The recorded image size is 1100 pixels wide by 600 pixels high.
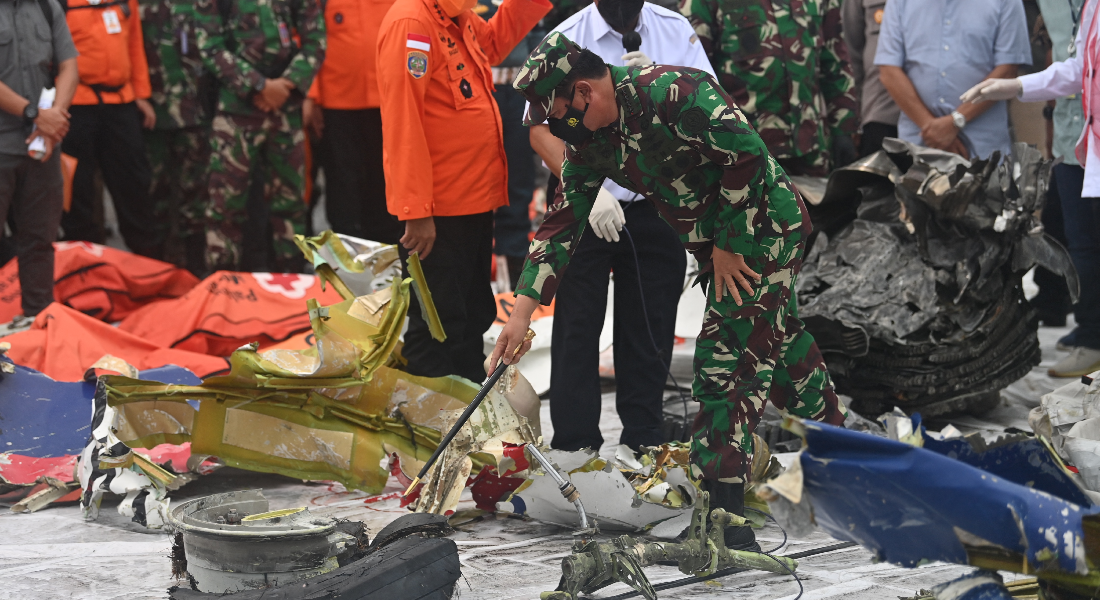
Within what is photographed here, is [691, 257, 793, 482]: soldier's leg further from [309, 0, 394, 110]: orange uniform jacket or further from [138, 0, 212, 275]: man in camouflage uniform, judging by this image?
[138, 0, 212, 275]: man in camouflage uniform

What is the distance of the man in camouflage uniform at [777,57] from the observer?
4785 mm

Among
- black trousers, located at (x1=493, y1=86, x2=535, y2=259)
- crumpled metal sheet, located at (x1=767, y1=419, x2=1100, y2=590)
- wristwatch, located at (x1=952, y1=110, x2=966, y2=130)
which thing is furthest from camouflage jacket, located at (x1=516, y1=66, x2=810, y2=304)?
black trousers, located at (x1=493, y1=86, x2=535, y2=259)

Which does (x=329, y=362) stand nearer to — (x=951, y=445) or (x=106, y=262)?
(x=951, y=445)

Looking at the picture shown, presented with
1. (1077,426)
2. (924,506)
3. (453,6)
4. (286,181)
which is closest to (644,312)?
(453,6)

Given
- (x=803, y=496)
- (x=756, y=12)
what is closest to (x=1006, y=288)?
(x=756, y=12)

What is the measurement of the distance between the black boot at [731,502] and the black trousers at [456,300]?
4.75ft

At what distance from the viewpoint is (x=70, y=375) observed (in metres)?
4.98

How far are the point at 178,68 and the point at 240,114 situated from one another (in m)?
0.61

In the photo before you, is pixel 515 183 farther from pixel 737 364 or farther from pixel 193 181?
pixel 737 364

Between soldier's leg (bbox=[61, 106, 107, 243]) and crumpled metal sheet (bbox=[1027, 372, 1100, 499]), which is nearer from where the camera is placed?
crumpled metal sheet (bbox=[1027, 372, 1100, 499])

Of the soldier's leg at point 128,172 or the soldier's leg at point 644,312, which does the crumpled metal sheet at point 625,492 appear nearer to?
the soldier's leg at point 644,312

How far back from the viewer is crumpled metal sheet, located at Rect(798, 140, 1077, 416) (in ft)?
14.7

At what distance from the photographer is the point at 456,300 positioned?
4.26 metres

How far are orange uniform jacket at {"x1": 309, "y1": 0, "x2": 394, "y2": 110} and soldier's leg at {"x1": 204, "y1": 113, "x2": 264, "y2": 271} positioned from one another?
0.49m
